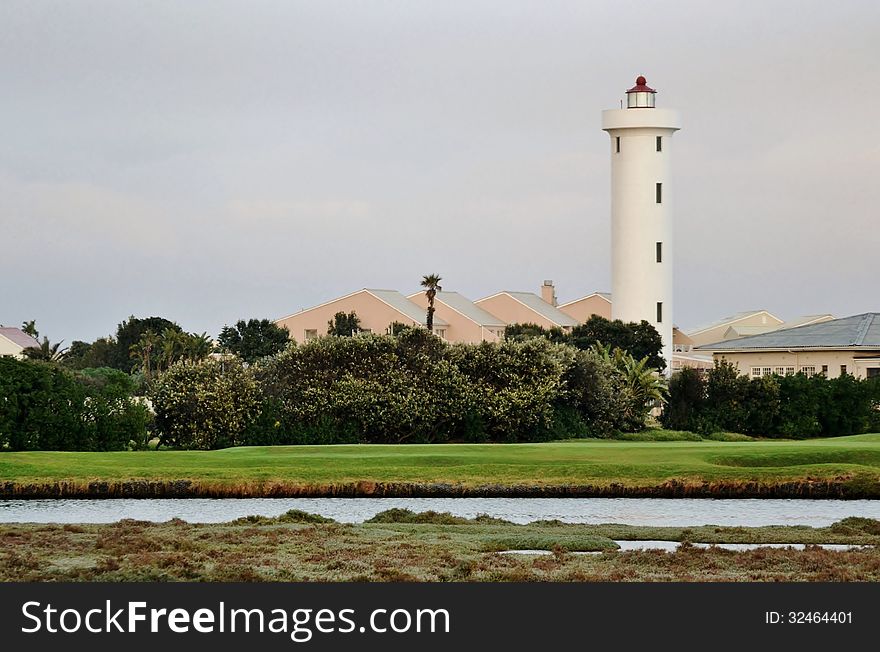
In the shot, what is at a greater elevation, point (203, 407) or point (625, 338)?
point (625, 338)

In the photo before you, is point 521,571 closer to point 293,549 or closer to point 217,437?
point 293,549

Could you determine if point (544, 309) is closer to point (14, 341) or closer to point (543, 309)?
point (543, 309)

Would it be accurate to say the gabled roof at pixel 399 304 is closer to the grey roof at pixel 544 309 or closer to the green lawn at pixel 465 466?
the grey roof at pixel 544 309

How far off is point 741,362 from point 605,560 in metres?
49.1

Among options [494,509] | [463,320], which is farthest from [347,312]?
[494,509]

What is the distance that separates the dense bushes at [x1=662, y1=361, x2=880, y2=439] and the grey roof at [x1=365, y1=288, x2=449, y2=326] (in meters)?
36.2

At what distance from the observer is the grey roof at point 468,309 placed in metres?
90.9

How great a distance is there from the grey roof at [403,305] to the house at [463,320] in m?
0.48

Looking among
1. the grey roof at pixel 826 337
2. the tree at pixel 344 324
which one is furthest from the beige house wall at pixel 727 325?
the grey roof at pixel 826 337

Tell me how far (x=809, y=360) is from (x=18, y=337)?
57.7 metres

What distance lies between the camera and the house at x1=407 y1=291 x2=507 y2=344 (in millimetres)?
89438

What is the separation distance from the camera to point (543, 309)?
94.8 metres

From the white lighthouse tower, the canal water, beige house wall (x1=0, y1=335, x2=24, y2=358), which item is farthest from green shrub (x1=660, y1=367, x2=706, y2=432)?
beige house wall (x1=0, y1=335, x2=24, y2=358)

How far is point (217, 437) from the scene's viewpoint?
40.7 m
